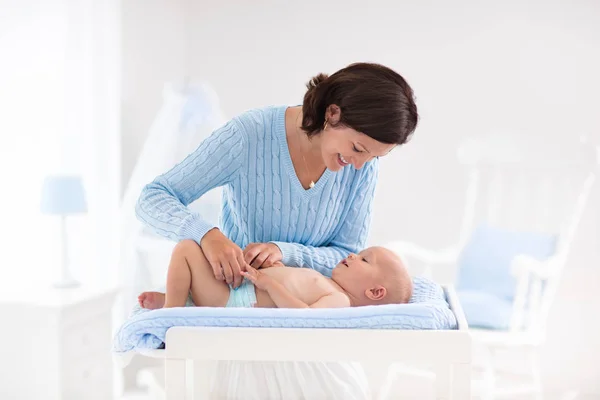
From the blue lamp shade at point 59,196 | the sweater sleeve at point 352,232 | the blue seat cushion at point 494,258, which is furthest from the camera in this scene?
the blue seat cushion at point 494,258

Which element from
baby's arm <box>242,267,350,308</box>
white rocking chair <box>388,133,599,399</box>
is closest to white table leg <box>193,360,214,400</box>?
baby's arm <box>242,267,350,308</box>

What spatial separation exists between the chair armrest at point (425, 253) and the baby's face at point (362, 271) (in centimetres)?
198

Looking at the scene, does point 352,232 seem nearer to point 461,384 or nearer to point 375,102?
point 375,102

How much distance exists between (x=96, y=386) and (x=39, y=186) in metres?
0.88

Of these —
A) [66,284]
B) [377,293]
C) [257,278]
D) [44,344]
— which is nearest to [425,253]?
[66,284]

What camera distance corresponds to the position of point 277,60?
420 cm

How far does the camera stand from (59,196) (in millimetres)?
3148

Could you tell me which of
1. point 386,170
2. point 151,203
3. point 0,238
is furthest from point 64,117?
point 151,203

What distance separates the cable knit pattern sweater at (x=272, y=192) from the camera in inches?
67.2

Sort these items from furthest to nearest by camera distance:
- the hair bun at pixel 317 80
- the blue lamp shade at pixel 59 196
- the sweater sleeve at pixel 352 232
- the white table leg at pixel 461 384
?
the blue lamp shade at pixel 59 196
the sweater sleeve at pixel 352 232
the hair bun at pixel 317 80
the white table leg at pixel 461 384

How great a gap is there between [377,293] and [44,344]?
5.43 feet

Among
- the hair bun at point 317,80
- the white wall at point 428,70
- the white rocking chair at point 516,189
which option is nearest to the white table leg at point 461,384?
the hair bun at point 317,80

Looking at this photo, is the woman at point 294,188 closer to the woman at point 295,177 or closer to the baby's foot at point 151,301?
the woman at point 295,177

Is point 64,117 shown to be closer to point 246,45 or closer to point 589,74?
point 246,45
